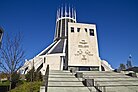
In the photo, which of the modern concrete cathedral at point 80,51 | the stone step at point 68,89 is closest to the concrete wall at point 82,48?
the modern concrete cathedral at point 80,51

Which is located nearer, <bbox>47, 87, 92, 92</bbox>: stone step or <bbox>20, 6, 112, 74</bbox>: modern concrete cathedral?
<bbox>47, 87, 92, 92</bbox>: stone step

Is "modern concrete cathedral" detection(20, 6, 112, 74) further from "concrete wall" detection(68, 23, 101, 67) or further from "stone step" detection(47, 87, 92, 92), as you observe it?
"stone step" detection(47, 87, 92, 92)

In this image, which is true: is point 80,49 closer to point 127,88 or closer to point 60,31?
point 127,88

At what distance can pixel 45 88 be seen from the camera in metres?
8.97

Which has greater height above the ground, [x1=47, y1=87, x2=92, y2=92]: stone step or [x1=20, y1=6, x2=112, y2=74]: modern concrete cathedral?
[x1=20, y1=6, x2=112, y2=74]: modern concrete cathedral

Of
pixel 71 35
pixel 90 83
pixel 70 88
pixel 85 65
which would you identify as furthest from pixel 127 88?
pixel 71 35

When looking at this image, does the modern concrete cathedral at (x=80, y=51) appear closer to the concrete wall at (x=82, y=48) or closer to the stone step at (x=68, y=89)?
the concrete wall at (x=82, y=48)

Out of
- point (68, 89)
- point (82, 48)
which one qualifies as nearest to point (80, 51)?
point (82, 48)

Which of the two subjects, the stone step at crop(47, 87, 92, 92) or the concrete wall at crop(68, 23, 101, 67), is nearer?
the stone step at crop(47, 87, 92, 92)

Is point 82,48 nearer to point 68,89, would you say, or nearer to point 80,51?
point 80,51

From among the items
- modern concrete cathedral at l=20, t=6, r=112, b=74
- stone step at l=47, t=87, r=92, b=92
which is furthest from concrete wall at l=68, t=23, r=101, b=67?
stone step at l=47, t=87, r=92, b=92

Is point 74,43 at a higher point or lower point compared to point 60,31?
lower

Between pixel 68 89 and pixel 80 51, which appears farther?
pixel 80 51

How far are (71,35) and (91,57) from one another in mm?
6367
